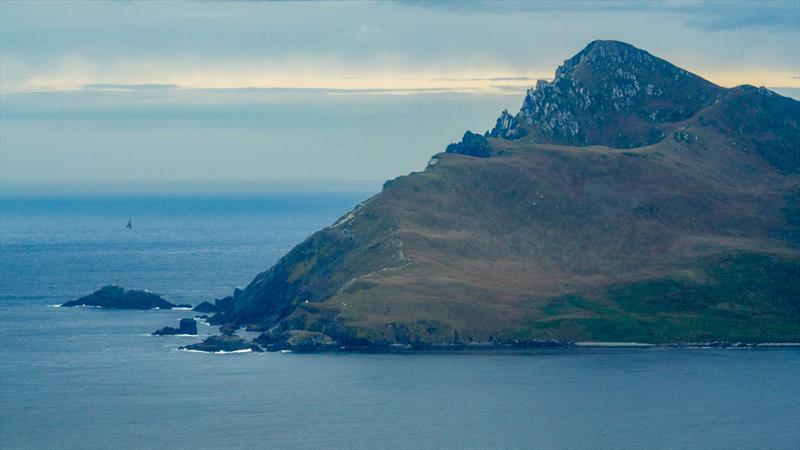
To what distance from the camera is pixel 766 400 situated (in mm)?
189125

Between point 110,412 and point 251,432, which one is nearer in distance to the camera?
point 251,432

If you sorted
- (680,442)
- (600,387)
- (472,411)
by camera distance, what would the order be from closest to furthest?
1. (680,442)
2. (472,411)
3. (600,387)

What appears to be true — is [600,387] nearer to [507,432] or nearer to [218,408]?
[507,432]

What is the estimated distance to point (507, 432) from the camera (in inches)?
6732

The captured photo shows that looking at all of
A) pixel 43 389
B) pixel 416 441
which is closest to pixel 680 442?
pixel 416 441

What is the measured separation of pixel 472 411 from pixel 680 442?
26.0 meters

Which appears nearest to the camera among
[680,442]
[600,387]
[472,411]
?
[680,442]

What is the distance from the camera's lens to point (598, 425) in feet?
574

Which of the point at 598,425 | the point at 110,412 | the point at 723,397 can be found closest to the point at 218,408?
the point at 110,412

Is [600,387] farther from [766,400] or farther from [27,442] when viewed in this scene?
[27,442]

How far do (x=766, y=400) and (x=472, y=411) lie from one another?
1323 inches

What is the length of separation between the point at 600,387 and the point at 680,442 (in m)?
32.8

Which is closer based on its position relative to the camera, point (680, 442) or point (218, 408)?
point (680, 442)

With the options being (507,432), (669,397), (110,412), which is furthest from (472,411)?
(110,412)
